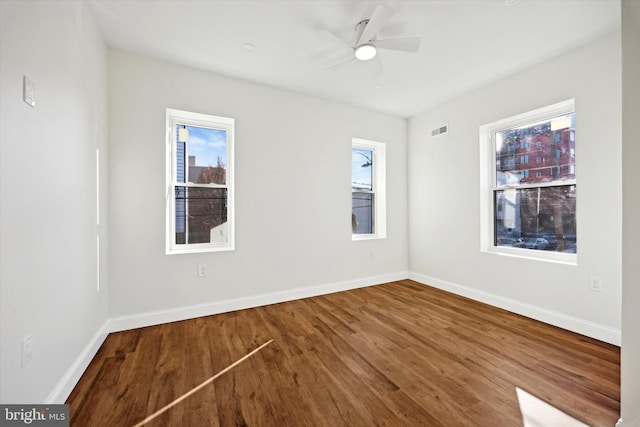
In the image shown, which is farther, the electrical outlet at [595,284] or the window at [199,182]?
the window at [199,182]

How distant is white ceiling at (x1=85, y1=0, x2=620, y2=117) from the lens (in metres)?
2.07

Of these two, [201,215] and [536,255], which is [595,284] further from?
[201,215]

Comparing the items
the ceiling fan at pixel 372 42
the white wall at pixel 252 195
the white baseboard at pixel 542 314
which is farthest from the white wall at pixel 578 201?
the ceiling fan at pixel 372 42

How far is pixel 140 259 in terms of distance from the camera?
2684mm

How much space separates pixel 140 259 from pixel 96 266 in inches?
16.8

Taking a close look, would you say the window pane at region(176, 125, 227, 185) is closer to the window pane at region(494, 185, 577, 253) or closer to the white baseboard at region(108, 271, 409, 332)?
the white baseboard at region(108, 271, 409, 332)

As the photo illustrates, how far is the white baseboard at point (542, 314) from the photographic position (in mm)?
2361

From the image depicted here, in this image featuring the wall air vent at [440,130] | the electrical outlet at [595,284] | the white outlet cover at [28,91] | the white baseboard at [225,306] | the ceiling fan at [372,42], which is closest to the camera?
the white outlet cover at [28,91]

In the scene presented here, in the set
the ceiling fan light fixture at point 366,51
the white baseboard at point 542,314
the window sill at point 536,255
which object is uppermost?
the ceiling fan light fixture at point 366,51

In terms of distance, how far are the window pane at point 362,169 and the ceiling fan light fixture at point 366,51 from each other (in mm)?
1816

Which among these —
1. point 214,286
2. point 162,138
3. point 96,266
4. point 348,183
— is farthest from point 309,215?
point 96,266

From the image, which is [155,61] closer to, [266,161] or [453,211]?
[266,161]

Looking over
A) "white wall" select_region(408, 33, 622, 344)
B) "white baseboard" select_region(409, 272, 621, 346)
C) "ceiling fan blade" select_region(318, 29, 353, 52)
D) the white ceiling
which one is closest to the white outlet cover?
the white ceiling

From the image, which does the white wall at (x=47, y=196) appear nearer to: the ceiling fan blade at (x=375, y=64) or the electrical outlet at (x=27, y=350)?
the electrical outlet at (x=27, y=350)
